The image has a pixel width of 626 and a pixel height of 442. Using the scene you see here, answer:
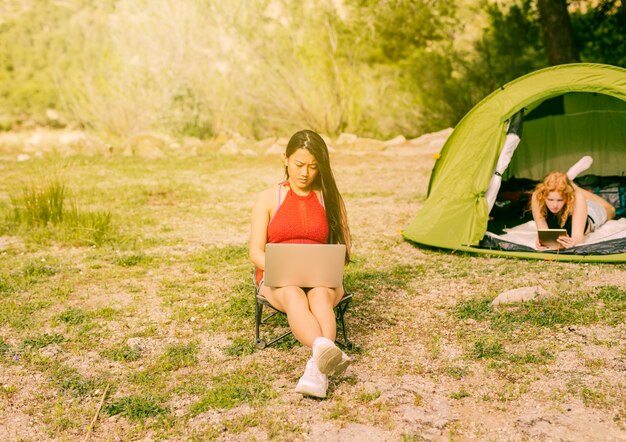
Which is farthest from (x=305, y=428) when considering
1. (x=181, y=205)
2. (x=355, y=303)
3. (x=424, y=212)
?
(x=181, y=205)

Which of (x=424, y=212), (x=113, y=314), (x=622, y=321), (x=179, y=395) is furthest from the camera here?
(x=424, y=212)

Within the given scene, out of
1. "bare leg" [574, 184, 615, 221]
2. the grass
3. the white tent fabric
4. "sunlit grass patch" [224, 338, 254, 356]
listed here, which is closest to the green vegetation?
"bare leg" [574, 184, 615, 221]

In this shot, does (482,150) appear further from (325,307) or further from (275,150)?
(275,150)

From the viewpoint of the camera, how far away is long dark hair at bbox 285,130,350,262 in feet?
11.9

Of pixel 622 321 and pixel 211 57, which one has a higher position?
pixel 211 57

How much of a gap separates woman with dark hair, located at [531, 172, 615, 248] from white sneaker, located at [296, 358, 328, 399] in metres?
3.09

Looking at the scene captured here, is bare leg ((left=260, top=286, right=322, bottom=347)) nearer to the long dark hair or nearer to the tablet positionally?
the long dark hair

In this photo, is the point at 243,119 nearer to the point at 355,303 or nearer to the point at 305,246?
the point at 355,303

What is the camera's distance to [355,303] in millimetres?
4551

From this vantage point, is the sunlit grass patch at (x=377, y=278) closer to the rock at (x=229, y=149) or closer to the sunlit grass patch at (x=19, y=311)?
the sunlit grass patch at (x=19, y=311)

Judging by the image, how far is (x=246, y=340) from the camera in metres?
3.90

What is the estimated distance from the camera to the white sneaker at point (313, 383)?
308 cm

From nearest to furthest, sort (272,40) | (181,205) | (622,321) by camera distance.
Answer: (622,321) < (181,205) < (272,40)

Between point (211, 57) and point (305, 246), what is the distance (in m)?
12.8
